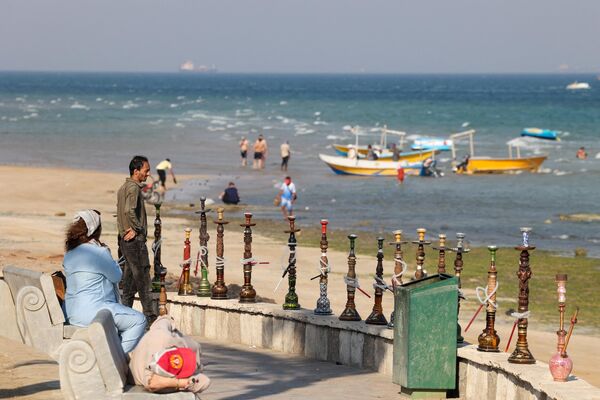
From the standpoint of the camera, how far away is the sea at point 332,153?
1310 inches

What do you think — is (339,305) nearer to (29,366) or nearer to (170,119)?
(29,366)

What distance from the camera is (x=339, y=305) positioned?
17391mm

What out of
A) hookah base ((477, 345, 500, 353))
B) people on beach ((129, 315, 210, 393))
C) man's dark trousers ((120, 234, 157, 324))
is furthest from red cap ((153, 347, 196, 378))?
man's dark trousers ((120, 234, 157, 324))

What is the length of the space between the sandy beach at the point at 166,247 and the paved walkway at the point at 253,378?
0.33 metres

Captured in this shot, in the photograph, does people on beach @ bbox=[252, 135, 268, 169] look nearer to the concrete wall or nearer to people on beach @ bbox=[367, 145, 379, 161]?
people on beach @ bbox=[367, 145, 379, 161]

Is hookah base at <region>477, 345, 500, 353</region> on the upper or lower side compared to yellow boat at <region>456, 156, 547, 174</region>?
upper

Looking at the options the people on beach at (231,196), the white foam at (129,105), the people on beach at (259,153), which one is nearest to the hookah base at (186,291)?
the people on beach at (231,196)

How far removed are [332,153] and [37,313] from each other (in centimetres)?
5349

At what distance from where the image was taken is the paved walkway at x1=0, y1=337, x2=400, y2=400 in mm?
9523

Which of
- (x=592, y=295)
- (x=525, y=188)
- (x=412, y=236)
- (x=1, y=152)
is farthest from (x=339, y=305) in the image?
(x=1, y=152)

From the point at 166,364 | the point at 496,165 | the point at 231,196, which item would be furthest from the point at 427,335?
the point at 496,165

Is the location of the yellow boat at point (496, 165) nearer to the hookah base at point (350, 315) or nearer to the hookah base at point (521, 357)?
the hookah base at point (350, 315)

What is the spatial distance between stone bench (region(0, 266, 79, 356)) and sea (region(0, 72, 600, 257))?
19213mm

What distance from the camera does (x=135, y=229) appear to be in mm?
12234
